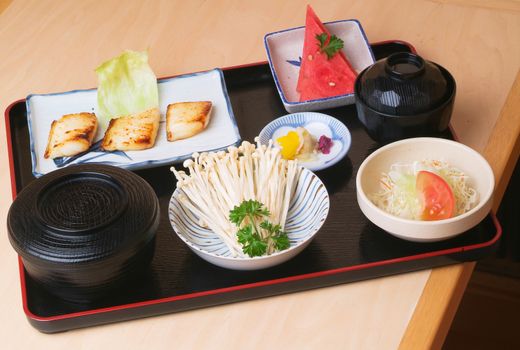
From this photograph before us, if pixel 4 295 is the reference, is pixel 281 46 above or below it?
above

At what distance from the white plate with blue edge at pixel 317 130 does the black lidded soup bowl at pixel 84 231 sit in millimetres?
404

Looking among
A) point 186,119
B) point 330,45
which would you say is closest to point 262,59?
point 330,45

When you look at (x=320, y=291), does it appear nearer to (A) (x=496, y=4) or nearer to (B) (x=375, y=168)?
(B) (x=375, y=168)

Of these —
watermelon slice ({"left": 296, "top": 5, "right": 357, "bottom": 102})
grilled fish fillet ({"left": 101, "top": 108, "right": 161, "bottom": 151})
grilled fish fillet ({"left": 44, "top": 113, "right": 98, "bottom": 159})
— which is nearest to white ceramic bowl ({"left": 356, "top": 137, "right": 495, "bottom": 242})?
watermelon slice ({"left": 296, "top": 5, "right": 357, "bottom": 102})

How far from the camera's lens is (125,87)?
183 cm

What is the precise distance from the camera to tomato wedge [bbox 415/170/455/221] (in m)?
1.37

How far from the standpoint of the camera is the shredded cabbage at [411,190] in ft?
4.59

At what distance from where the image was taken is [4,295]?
143 centimetres

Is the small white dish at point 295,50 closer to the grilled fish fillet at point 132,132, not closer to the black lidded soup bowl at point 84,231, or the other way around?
the grilled fish fillet at point 132,132

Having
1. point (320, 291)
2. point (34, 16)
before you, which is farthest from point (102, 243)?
point (34, 16)

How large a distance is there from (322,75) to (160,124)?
0.40 m

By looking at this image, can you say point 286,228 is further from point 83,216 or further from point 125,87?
point 125,87

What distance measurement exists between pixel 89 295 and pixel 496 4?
1.36 meters

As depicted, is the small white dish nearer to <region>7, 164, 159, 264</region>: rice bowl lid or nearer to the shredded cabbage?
the shredded cabbage
